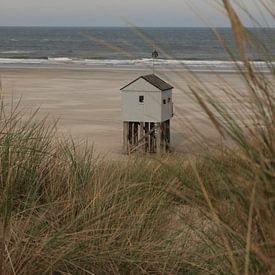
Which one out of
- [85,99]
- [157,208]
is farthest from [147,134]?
[85,99]

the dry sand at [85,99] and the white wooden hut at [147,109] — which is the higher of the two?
the white wooden hut at [147,109]

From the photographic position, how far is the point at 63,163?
4836 mm

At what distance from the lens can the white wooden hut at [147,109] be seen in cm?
1266

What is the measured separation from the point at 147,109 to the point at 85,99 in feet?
36.5

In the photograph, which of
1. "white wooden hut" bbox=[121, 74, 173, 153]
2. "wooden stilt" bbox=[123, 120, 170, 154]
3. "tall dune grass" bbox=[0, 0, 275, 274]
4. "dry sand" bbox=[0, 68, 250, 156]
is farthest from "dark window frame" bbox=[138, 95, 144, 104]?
"tall dune grass" bbox=[0, 0, 275, 274]

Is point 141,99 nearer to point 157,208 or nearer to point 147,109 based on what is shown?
point 147,109

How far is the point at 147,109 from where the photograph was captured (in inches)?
520

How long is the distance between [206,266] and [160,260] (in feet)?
1.38

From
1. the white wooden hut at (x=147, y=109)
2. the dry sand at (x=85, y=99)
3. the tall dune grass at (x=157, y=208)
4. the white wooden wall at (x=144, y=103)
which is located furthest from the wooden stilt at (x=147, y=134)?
the tall dune grass at (x=157, y=208)

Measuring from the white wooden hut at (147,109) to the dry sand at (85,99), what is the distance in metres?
0.39

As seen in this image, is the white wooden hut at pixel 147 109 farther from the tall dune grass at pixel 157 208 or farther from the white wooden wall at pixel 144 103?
the tall dune grass at pixel 157 208

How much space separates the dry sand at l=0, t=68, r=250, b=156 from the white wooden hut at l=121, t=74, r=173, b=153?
1.30 ft

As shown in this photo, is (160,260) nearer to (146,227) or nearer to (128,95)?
(146,227)

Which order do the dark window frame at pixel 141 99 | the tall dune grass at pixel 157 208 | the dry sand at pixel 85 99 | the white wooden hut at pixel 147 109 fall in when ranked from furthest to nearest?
the dry sand at pixel 85 99
the dark window frame at pixel 141 99
the white wooden hut at pixel 147 109
the tall dune grass at pixel 157 208
